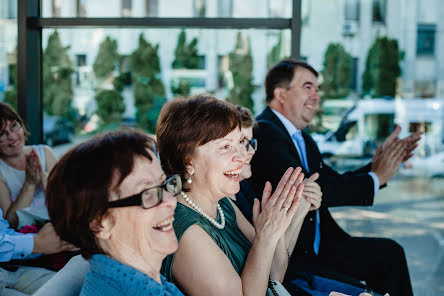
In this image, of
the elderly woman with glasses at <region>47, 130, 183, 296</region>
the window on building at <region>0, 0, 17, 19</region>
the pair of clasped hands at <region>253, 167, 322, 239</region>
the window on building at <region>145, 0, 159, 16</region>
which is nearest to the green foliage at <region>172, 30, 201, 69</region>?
the window on building at <region>145, 0, 159, 16</region>

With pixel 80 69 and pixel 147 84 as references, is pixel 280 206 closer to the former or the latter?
pixel 147 84

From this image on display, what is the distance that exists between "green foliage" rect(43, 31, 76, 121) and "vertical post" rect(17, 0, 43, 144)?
1580mm

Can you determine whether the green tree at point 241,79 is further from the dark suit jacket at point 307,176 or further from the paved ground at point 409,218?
the dark suit jacket at point 307,176

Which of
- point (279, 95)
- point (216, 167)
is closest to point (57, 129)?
point (279, 95)

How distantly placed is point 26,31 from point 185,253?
7.84 ft

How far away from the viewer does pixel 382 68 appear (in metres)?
5.87

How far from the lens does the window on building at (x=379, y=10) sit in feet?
18.8

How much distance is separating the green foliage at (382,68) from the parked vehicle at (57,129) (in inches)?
131

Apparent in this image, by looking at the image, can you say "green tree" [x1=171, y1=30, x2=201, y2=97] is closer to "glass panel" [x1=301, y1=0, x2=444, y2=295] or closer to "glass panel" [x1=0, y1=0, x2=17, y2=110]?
"glass panel" [x1=301, y1=0, x2=444, y2=295]

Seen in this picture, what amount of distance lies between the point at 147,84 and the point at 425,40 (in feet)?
11.0

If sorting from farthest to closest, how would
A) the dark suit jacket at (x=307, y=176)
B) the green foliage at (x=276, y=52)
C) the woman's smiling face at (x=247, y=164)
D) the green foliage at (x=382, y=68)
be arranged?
the green foliage at (x=382, y=68) → the green foliage at (x=276, y=52) → the dark suit jacket at (x=307, y=176) → the woman's smiling face at (x=247, y=164)

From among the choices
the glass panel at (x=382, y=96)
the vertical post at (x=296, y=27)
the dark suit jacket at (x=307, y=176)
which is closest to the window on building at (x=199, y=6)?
the glass panel at (x=382, y=96)

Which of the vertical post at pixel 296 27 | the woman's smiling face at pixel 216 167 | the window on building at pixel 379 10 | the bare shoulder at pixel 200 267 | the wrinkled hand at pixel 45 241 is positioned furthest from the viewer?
the window on building at pixel 379 10

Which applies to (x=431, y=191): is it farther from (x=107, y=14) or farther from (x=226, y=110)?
(x=226, y=110)
